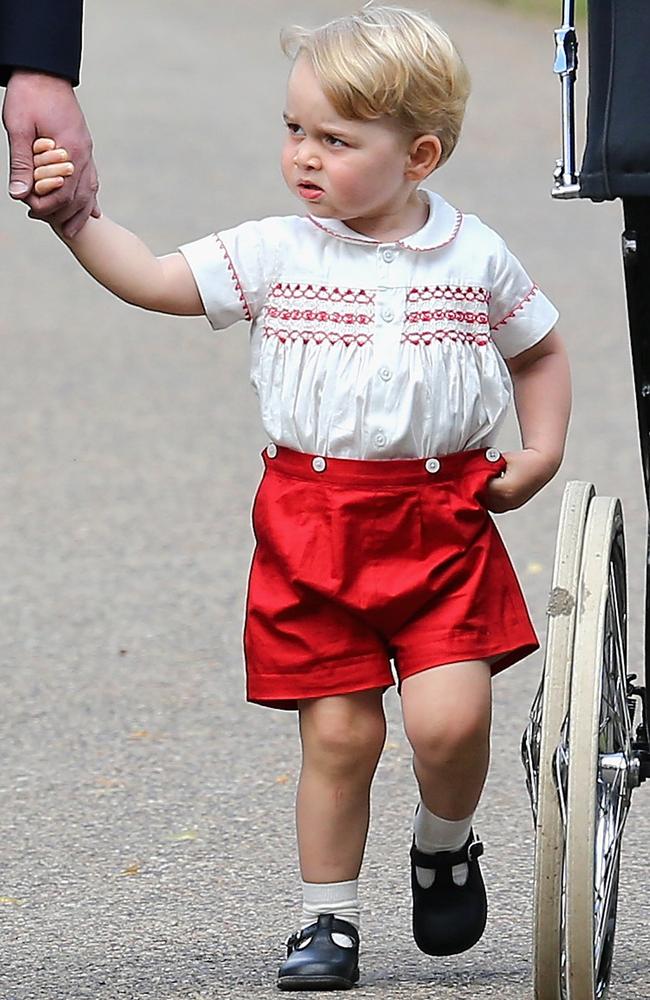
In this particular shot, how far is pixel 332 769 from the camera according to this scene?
11.1ft

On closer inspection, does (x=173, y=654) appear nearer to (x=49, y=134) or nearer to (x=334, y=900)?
(x=334, y=900)

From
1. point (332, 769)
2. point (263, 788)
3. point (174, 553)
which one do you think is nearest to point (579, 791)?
point (332, 769)

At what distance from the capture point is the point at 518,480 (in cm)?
340

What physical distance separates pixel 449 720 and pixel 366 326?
59cm

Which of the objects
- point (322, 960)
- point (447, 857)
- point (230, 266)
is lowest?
point (322, 960)

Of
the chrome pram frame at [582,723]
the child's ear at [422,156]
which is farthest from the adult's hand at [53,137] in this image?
the chrome pram frame at [582,723]

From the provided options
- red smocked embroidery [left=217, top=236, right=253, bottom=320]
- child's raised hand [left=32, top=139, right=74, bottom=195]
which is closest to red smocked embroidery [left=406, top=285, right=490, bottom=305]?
red smocked embroidery [left=217, top=236, right=253, bottom=320]

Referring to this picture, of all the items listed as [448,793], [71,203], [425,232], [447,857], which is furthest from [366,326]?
[447,857]

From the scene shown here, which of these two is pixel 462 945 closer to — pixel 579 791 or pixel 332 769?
pixel 332 769

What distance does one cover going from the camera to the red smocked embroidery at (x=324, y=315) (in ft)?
10.8

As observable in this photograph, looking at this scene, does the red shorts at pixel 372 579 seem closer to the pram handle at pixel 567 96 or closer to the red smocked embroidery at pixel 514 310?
the red smocked embroidery at pixel 514 310

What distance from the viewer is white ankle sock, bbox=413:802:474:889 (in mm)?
3467

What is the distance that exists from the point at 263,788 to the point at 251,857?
18.4 inches

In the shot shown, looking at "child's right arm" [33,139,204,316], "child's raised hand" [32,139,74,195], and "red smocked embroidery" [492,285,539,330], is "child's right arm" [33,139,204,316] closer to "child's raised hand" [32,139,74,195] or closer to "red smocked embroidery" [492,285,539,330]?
"child's raised hand" [32,139,74,195]
